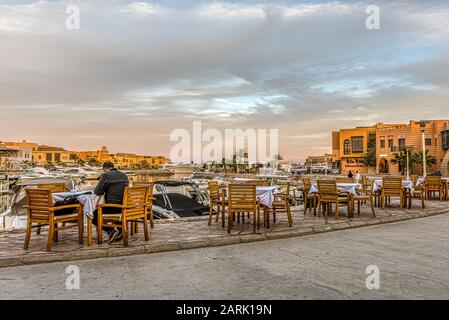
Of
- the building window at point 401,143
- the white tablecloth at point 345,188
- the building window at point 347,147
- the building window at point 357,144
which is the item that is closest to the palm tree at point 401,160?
the building window at point 401,143

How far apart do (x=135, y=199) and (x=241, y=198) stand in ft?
7.75

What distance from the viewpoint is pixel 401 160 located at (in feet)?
168

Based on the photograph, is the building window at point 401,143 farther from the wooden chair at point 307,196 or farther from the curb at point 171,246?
the curb at point 171,246

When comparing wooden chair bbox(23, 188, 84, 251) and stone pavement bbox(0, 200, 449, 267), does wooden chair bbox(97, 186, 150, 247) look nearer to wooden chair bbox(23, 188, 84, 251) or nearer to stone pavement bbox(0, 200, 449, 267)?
stone pavement bbox(0, 200, 449, 267)

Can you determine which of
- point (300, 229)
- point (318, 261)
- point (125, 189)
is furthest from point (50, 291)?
point (300, 229)

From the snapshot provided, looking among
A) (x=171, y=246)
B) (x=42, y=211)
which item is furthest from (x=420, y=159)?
(x=42, y=211)

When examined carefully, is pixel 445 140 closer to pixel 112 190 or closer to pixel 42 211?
pixel 112 190

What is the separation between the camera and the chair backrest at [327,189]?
30.9 feet

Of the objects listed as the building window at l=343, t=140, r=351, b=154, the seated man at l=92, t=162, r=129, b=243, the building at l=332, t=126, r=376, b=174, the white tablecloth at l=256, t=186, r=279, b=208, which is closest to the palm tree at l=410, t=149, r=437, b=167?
the building at l=332, t=126, r=376, b=174

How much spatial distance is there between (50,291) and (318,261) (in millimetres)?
→ 3886

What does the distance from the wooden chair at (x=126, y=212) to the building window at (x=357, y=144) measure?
6487cm

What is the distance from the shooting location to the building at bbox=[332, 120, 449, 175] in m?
48.6

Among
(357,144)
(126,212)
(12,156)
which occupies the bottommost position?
(126,212)
